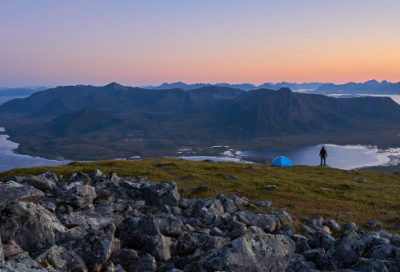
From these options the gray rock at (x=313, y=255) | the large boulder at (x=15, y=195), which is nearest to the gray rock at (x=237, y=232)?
the gray rock at (x=313, y=255)

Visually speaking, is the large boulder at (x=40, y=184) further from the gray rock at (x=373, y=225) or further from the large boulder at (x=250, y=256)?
the gray rock at (x=373, y=225)

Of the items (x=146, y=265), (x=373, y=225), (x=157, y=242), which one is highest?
(x=157, y=242)

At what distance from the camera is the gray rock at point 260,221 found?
53.9 feet


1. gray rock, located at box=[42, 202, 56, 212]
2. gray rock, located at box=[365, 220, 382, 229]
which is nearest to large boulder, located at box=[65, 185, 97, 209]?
gray rock, located at box=[42, 202, 56, 212]

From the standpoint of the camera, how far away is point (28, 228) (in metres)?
10.4

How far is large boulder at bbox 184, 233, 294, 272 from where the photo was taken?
383 inches

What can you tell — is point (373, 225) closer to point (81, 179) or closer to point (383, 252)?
point (383, 252)

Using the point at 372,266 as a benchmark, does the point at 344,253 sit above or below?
below

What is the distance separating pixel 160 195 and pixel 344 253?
12.4 meters

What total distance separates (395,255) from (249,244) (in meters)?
7.21

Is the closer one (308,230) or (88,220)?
(88,220)

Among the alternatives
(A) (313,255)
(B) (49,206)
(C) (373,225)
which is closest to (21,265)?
(B) (49,206)

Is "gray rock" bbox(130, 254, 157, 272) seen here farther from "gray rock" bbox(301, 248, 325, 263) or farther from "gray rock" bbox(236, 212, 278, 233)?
"gray rock" bbox(301, 248, 325, 263)

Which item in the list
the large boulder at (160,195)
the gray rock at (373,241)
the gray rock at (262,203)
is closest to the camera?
the gray rock at (373,241)
